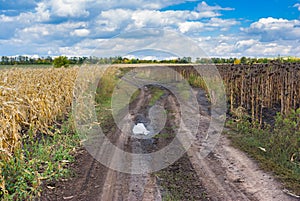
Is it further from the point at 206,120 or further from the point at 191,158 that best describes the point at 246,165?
the point at 206,120

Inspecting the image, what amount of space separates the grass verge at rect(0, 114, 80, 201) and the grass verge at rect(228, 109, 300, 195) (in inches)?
167

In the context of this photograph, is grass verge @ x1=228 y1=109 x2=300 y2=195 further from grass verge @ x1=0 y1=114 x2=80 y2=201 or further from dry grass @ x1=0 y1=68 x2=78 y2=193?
dry grass @ x1=0 y1=68 x2=78 y2=193

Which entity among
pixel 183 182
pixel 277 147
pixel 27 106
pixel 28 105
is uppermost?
pixel 27 106

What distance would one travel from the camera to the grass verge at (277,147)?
23.6ft

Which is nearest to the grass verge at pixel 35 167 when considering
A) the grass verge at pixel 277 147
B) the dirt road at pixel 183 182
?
the dirt road at pixel 183 182

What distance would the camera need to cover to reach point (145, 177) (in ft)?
22.8

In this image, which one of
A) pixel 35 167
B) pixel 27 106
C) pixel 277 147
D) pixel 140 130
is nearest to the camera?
pixel 35 167

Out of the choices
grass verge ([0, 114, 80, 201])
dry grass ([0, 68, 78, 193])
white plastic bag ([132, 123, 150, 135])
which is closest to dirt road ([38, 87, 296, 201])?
grass verge ([0, 114, 80, 201])

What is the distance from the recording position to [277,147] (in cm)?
884

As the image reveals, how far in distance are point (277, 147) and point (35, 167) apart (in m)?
5.71

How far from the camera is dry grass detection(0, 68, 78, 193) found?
680cm

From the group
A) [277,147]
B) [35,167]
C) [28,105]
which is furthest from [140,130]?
[35,167]

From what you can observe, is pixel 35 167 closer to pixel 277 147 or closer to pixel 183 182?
pixel 183 182

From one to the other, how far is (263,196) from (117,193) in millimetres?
2482
